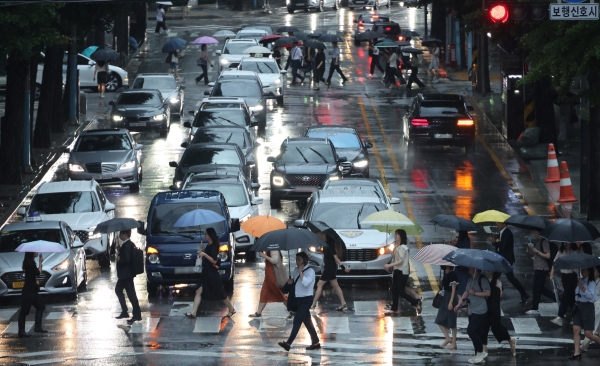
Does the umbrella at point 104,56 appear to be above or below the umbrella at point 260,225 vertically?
above

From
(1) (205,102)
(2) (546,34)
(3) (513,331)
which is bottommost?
(3) (513,331)

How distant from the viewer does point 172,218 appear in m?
21.1

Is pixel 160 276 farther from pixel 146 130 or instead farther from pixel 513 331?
pixel 146 130

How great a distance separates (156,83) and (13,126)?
34.4 ft

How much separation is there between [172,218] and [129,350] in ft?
16.1

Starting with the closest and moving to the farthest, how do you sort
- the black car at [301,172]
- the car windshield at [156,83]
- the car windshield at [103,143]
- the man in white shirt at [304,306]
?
the man in white shirt at [304,306] → the black car at [301,172] → the car windshield at [103,143] → the car windshield at [156,83]

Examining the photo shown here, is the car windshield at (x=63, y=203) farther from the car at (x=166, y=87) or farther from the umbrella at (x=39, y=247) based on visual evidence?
the car at (x=166, y=87)

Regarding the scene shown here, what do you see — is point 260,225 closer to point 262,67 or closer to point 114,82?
point 262,67

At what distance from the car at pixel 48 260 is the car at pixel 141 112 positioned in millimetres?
15990

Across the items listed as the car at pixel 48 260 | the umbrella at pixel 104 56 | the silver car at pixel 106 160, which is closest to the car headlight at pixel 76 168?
the silver car at pixel 106 160

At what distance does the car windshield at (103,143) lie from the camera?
102 feet

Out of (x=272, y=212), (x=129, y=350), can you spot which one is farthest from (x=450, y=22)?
(x=129, y=350)

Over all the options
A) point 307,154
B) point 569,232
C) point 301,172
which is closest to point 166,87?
point 307,154

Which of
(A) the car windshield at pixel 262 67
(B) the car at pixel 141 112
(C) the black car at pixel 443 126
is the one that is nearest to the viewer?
(C) the black car at pixel 443 126
